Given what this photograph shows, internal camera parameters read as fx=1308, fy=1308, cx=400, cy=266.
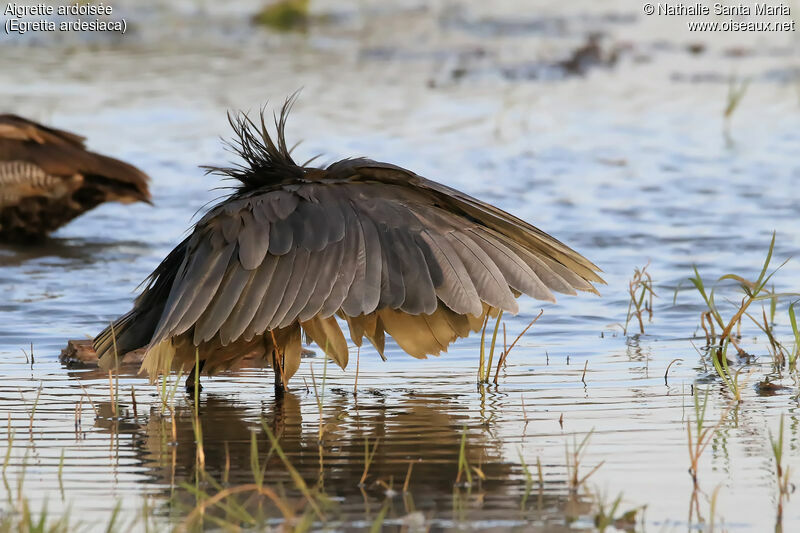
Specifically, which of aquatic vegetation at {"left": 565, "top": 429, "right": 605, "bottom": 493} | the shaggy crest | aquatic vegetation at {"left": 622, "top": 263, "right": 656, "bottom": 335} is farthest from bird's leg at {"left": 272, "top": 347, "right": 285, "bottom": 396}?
aquatic vegetation at {"left": 622, "top": 263, "right": 656, "bottom": 335}

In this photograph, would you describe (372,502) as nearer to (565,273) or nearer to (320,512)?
(320,512)

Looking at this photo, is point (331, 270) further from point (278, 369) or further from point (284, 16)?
point (284, 16)

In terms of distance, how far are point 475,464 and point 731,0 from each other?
60.2ft

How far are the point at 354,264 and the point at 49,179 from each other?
4.93 metres

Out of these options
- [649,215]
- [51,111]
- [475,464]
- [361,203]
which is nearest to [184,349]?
[361,203]

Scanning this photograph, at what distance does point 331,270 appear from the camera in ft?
17.2

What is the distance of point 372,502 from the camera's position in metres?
4.03

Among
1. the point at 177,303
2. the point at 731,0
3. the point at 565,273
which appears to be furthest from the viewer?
the point at 731,0

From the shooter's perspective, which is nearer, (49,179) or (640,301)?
(640,301)

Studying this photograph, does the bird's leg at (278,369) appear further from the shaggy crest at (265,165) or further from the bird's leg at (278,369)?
the shaggy crest at (265,165)

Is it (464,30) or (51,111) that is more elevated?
(464,30)

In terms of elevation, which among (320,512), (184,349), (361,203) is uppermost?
(361,203)

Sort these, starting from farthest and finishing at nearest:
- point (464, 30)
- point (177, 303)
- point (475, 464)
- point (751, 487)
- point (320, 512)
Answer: point (464, 30)
point (177, 303)
point (475, 464)
point (751, 487)
point (320, 512)

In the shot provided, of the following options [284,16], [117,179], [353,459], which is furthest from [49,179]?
[284,16]
